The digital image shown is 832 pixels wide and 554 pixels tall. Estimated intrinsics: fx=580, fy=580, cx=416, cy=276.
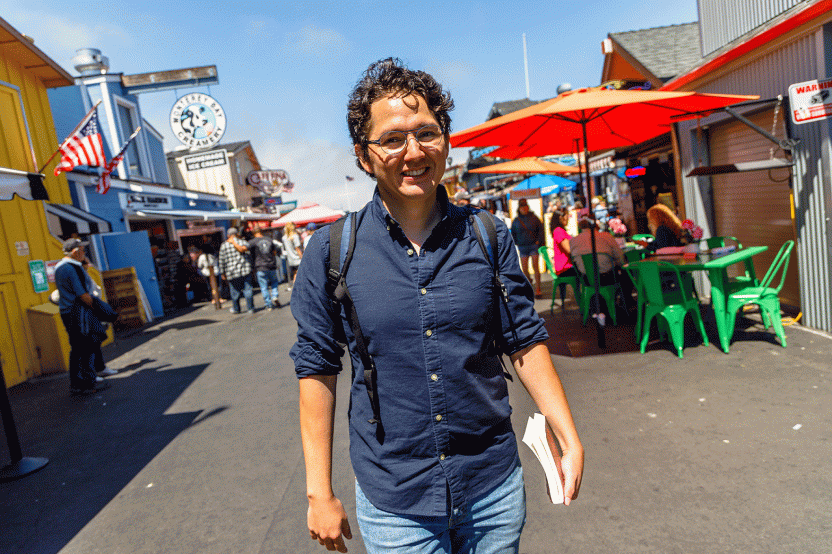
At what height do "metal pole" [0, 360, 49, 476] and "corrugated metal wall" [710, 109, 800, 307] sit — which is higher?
"corrugated metal wall" [710, 109, 800, 307]

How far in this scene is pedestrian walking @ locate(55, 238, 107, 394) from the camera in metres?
7.10

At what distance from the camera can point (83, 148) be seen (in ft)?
32.4

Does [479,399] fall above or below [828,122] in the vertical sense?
below

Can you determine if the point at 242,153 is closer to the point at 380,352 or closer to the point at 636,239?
the point at 636,239

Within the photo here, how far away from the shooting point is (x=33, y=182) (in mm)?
5648

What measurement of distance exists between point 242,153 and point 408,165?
33.5 meters

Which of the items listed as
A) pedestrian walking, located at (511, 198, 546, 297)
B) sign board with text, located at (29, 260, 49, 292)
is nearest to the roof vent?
sign board with text, located at (29, 260, 49, 292)

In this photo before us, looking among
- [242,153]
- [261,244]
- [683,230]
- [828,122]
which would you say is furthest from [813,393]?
[242,153]

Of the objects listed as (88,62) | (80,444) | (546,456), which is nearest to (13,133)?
(80,444)

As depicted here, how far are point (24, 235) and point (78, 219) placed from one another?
2543 millimetres

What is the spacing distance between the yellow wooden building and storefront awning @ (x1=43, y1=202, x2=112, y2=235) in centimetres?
64

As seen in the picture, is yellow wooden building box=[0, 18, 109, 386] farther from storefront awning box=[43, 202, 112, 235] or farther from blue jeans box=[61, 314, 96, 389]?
blue jeans box=[61, 314, 96, 389]

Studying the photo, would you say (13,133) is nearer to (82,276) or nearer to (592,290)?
(82,276)

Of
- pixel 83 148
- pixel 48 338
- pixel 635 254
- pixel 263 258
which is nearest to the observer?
pixel 635 254
